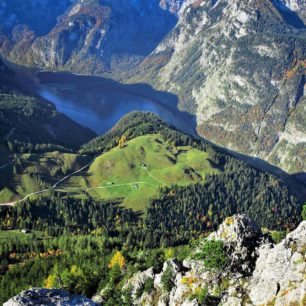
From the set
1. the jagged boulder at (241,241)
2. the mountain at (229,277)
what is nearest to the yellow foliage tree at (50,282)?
the mountain at (229,277)

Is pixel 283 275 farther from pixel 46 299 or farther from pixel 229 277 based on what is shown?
pixel 46 299

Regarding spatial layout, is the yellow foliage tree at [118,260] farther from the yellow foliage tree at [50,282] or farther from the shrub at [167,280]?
the shrub at [167,280]

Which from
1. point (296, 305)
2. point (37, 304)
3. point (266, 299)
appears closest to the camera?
point (37, 304)

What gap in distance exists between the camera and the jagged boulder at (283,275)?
80.5 m

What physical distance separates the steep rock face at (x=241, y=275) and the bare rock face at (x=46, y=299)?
33420 millimetres

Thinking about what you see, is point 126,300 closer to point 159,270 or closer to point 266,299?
point 159,270

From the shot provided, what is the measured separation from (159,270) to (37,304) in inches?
2454

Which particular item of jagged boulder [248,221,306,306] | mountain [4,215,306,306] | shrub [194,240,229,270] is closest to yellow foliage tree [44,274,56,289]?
mountain [4,215,306,306]

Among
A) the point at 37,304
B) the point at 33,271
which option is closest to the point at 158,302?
the point at 37,304

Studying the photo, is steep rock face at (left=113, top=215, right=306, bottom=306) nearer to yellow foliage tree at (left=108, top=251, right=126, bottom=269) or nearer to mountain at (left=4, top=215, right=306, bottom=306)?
mountain at (left=4, top=215, right=306, bottom=306)

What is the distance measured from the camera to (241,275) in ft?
325

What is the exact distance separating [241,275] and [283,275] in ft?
45.6

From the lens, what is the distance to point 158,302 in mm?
110688

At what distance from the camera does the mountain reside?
82688 millimetres
